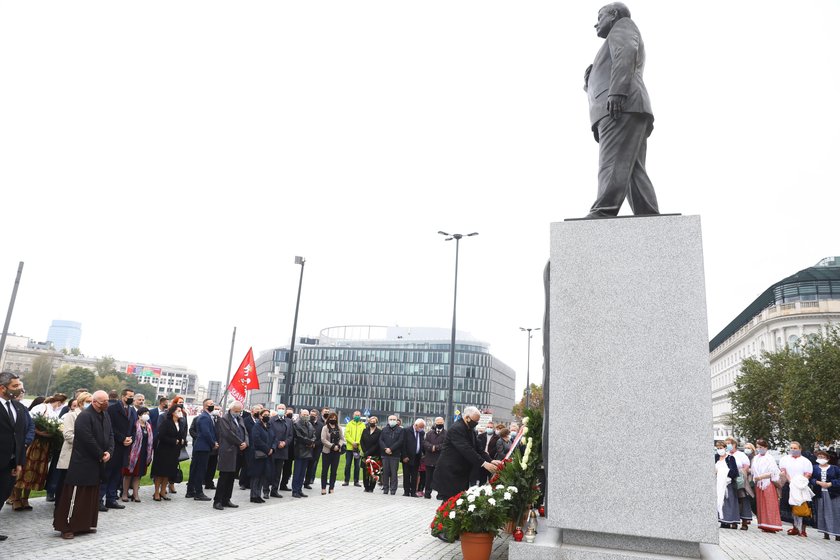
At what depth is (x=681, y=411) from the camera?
5.11m

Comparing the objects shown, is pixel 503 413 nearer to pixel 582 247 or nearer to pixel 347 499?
pixel 347 499

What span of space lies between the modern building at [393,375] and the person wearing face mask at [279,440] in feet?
321

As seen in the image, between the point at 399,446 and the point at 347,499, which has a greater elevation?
the point at 399,446

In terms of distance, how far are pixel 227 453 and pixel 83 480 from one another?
12.6ft

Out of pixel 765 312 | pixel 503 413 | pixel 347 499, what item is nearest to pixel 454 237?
pixel 347 499

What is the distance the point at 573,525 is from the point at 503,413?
435 ft

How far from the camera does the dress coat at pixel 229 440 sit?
1148 cm

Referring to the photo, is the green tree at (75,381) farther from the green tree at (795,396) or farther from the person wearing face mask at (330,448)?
the person wearing face mask at (330,448)

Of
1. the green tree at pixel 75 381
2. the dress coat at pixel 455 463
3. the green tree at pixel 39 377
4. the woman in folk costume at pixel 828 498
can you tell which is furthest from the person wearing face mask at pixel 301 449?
the green tree at pixel 39 377

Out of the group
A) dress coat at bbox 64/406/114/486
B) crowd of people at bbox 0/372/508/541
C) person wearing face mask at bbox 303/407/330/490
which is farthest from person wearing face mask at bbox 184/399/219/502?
dress coat at bbox 64/406/114/486

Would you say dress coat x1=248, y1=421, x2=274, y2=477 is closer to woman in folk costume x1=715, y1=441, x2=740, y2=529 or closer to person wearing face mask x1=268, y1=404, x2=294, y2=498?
person wearing face mask x1=268, y1=404, x2=294, y2=498

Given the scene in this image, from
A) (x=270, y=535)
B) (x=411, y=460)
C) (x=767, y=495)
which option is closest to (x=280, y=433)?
(x=411, y=460)

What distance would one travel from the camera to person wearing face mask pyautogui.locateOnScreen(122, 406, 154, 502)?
11.4m

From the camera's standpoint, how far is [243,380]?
806 inches
